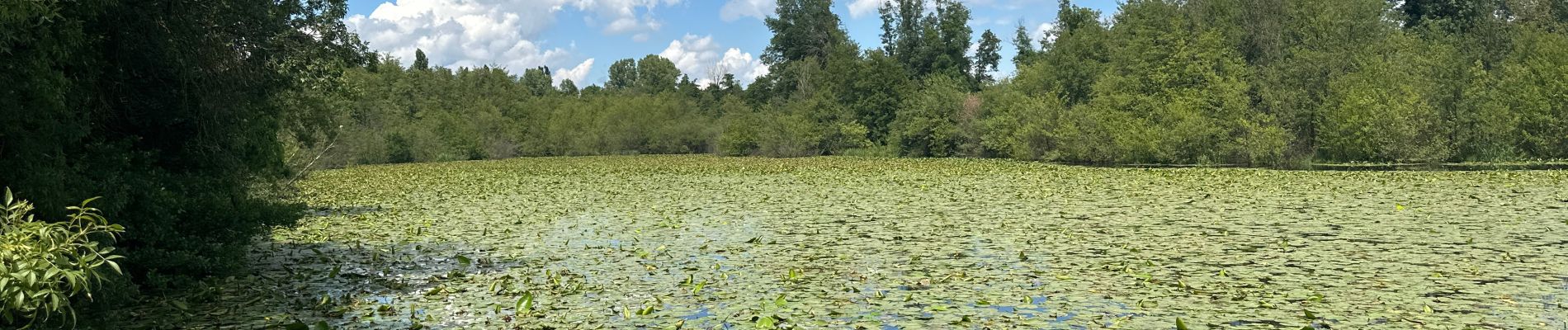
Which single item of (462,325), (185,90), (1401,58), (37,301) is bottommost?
(462,325)

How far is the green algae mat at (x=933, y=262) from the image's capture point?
7414 mm

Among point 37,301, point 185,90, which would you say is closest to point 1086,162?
point 185,90

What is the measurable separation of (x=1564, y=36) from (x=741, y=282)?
3830 centimetres

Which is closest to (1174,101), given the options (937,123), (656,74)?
(937,123)

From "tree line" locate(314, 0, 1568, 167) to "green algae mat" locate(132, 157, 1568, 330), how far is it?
3877 mm

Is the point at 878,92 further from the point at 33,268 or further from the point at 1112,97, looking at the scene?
the point at 33,268

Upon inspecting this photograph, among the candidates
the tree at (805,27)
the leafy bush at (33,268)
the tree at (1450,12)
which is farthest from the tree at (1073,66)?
the leafy bush at (33,268)

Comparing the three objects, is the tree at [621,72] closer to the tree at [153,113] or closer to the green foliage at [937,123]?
the green foliage at [937,123]

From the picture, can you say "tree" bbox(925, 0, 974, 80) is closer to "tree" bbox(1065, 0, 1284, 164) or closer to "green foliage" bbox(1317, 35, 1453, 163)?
"tree" bbox(1065, 0, 1284, 164)

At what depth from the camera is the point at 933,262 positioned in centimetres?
1020

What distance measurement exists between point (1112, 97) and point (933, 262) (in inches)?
1290

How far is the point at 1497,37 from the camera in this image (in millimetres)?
41812

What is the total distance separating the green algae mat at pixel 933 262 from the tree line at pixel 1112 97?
388 cm

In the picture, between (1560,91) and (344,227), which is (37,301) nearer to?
(344,227)
